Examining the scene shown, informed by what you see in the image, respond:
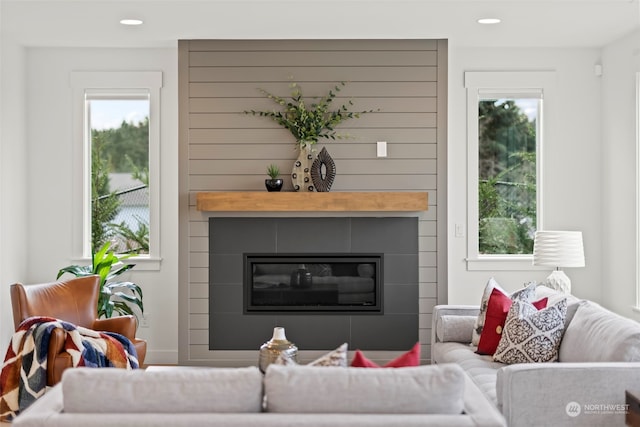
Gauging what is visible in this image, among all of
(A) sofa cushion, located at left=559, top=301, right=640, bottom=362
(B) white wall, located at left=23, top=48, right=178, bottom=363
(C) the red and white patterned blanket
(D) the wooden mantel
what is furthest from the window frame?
(A) sofa cushion, located at left=559, top=301, right=640, bottom=362

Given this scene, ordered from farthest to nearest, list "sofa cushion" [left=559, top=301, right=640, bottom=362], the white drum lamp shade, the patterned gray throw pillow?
the white drum lamp shade < the patterned gray throw pillow < "sofa cushion" [left=559, top=301, right=640, bottom=362]

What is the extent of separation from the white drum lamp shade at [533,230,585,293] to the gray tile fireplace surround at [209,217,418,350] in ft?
3.17

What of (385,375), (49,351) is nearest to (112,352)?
(49,351)

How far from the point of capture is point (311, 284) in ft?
19.6

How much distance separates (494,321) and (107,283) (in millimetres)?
3337

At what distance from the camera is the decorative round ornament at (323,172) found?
584cm

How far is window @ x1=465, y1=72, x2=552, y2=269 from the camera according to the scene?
6.36 m

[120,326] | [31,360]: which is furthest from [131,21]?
[31,360]

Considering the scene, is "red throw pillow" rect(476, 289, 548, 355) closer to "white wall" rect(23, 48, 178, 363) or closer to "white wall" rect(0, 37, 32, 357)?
"white wall" rect(23, 48, 178, 363)

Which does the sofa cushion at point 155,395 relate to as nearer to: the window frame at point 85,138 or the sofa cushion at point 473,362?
the sofa cushion at point 473,362

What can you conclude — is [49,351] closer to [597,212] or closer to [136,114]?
[136,114]

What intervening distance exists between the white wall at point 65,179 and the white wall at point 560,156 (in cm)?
229

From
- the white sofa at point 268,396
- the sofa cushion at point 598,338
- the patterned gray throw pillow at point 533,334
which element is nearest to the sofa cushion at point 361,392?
the white sofa at point 268,396

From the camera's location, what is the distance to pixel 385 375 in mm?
2381
